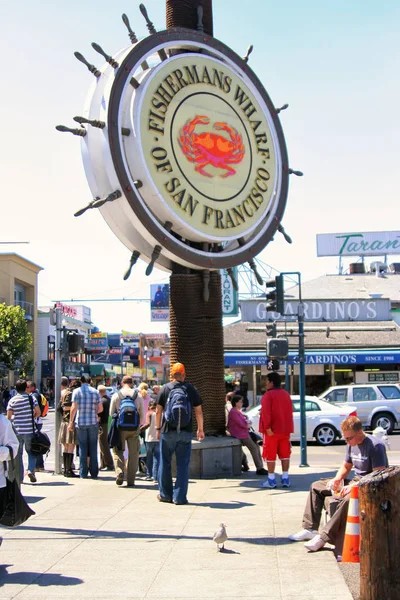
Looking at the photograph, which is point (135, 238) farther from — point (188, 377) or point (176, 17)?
point (176, 17)

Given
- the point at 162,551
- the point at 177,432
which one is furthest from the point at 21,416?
the point at 162,551

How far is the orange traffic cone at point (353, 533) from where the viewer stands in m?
6.46

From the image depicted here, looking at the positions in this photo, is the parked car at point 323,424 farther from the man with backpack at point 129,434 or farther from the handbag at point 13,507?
the handbag at point 13,507

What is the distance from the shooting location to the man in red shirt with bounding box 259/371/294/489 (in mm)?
11680

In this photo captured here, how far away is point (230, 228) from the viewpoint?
43.8 ft

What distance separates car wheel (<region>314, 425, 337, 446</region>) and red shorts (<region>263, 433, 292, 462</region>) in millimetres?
10687

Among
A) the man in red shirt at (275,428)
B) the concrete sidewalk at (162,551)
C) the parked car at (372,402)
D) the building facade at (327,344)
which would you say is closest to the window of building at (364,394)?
the parked car at (372,402)

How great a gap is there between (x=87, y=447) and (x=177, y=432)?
3721mm

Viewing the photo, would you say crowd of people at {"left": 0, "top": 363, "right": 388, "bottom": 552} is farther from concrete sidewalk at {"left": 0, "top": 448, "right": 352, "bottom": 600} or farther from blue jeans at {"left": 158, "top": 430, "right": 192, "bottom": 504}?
concrete sidewalk at {"left": 0, "top": 448, "right": 352, "bottom": 600}

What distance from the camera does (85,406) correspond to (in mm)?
13508

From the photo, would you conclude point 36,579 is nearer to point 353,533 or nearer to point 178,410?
point 353,533

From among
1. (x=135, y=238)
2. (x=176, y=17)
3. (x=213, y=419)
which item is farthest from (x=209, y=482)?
(x=176, y=17)

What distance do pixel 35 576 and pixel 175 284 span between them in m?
7.45

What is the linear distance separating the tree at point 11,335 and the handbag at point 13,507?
48.6 metres
